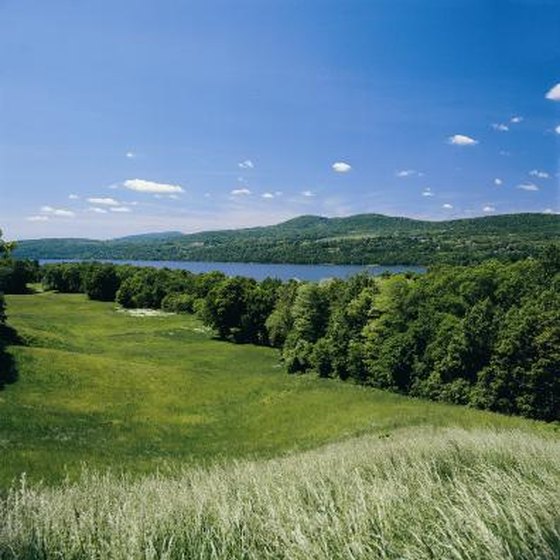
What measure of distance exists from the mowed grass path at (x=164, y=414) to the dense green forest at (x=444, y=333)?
25.0ft

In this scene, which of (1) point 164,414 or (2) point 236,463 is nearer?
(2) point 236,463

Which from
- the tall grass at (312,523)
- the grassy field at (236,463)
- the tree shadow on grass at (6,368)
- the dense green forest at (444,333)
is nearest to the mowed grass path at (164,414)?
the grassy field at (236,463)

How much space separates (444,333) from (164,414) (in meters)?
30.3

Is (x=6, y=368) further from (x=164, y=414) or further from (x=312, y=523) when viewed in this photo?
(x=312, y=523)

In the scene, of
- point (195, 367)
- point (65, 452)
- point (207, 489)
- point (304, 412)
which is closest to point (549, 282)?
point (304, 412)

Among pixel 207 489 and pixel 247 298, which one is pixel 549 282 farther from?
pixel 207 489

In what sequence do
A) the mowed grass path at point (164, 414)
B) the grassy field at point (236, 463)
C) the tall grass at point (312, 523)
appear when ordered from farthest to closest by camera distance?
the mowed grass path at point (164, 414), the grassy field at point (236, 463), the tall grass at point (312, 523)

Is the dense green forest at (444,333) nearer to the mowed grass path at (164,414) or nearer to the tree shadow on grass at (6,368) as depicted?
the mowed grass path at (164,414)

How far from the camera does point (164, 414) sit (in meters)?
46.5

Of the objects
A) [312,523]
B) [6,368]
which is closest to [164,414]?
[6,368]

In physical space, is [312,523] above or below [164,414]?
above

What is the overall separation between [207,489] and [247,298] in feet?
293

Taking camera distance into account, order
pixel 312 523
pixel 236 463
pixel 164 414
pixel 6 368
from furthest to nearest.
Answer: pixel 6 368 < pixel 164 414 < pixel 236 463 < pixel 312 523

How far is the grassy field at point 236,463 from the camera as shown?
5.75 meters
